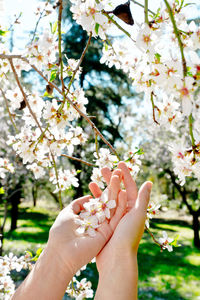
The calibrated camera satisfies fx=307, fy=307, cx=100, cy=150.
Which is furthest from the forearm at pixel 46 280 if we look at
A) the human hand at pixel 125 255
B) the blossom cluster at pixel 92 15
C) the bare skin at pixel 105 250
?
the blossom cluster at pixel 92 15

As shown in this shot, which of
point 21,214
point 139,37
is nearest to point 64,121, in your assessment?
point 139,37

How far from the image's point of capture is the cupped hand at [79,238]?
1.33m

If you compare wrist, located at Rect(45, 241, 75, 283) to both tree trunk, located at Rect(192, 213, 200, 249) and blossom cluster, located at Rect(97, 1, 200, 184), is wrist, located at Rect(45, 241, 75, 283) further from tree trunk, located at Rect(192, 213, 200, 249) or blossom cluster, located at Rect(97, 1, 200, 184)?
tree trunk, located at Rect(192, 213, 200, 249)

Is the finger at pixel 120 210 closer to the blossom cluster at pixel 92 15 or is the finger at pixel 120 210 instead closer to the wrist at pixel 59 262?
the wrist at pixel 59 262

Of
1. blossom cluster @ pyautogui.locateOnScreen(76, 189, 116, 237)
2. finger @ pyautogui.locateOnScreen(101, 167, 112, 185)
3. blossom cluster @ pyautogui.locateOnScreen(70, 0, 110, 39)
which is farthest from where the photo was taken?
finger @ pyautogui.locateOnScreen(101, 167, 112, 185)

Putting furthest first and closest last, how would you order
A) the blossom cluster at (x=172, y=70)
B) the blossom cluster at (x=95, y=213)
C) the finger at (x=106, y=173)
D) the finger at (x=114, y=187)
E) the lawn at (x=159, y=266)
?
the lawn at (x=159, y=266) < the finger at (x=106, y=173) < the finger at (x=114, y=187) < the blossom cluster at (x=95, y=213) < the blossom cluster at (x=172, y=70)

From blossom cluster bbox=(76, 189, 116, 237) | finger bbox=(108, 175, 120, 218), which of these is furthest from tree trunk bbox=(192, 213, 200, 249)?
blossom cluster bbox=(76, 189, 116, 237)

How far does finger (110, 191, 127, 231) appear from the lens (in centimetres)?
139

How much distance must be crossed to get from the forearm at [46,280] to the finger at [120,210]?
291mm

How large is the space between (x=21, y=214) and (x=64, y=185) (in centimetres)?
1388

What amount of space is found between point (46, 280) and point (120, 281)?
329mm

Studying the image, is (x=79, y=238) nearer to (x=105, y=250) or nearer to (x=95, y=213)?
(x=105, y=250)

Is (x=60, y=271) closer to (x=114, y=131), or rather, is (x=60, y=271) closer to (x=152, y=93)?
(x=152, y=93)

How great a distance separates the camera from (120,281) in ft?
3.97
